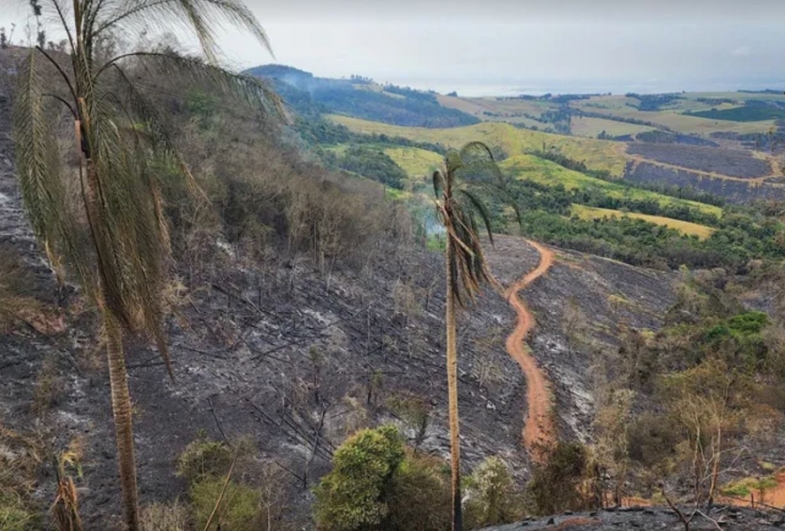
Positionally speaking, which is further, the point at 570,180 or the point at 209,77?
the point at 570,180

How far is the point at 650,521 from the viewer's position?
852cm

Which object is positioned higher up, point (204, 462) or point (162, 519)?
point (162, 519)

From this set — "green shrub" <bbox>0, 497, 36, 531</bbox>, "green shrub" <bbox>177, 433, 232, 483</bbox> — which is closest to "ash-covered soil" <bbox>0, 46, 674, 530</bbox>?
"green shrub" <bbox>177, 433, 232, 483</bbox>

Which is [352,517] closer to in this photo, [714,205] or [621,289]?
[621,289]

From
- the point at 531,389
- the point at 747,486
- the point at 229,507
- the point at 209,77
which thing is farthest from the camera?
the point at 531,389

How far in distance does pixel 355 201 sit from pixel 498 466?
1684cm

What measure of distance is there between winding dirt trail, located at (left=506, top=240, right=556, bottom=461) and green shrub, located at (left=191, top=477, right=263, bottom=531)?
305 inches

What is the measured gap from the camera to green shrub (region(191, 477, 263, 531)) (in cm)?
888

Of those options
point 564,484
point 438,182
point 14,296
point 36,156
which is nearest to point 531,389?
point 564,484

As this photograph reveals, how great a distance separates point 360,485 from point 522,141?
118 metres

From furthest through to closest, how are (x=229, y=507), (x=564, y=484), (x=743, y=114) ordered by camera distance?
(x=743, y=114) → (x=564, y=484) → (x=229, y=507)

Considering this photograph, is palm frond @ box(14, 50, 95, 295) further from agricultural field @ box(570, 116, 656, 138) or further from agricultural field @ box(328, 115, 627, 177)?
agricultural field @ box(570, 116, 656, 138)

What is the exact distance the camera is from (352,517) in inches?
371

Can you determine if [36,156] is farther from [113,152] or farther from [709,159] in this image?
[709,159]
